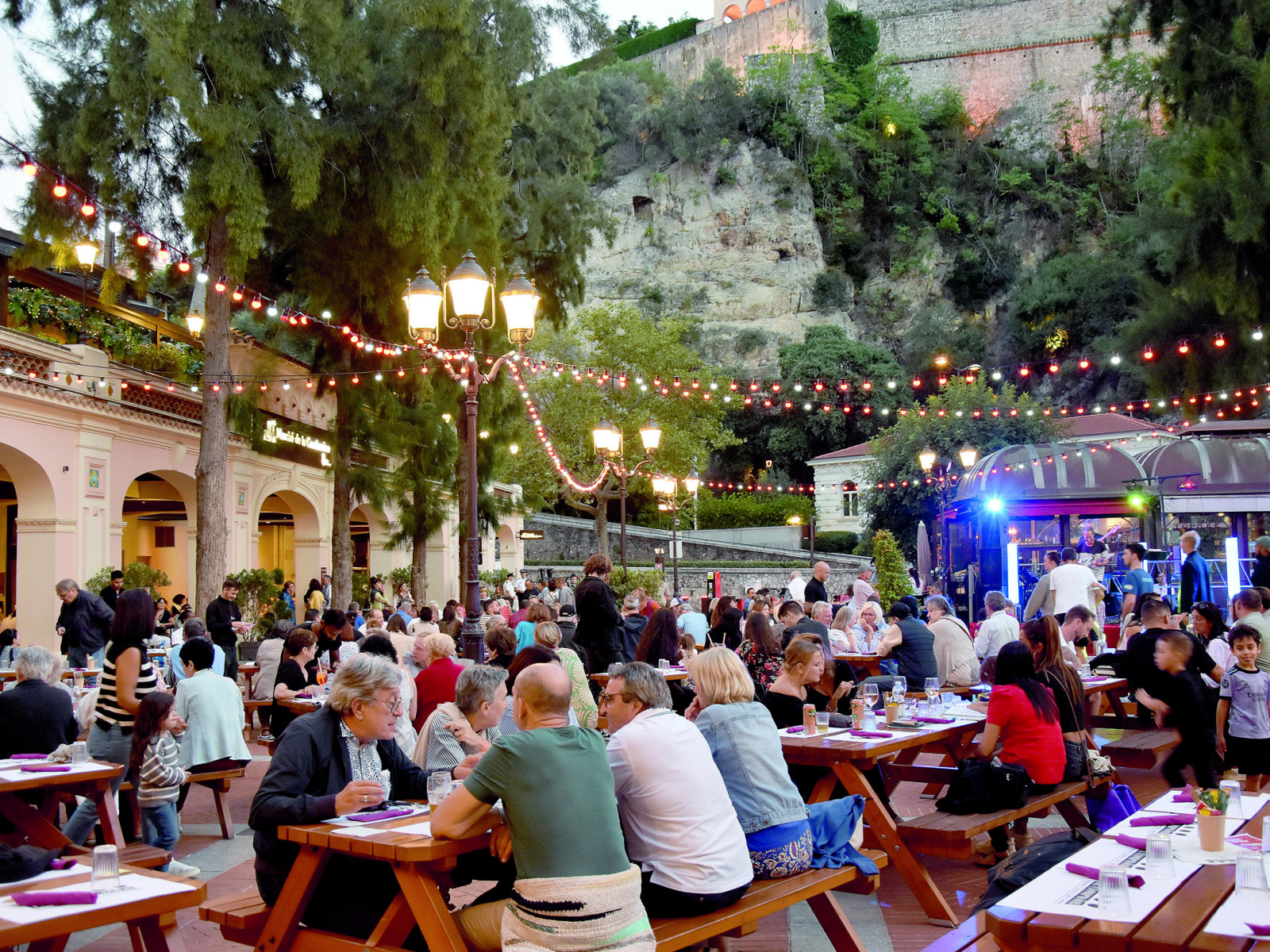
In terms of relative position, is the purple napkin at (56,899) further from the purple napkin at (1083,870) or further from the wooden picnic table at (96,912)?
the purple napkin at (1083,870)

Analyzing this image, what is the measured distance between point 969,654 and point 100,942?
7.00 meters

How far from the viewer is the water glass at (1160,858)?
3.36 m

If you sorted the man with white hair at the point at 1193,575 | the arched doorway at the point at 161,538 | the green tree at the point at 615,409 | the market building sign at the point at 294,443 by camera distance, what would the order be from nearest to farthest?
the man with white hair at the point at 1193,575 → the market building sign at the point at 294,443 → the arched doorway at the point at 161,538 → the green tree at the point at 615,409

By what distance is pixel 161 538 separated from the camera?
2550cm

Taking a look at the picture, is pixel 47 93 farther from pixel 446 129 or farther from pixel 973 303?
pixel 973 303

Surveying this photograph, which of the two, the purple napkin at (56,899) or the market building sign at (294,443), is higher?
the market building sign at (294,443)

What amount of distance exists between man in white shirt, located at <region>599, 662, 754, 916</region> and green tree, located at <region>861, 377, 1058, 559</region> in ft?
105

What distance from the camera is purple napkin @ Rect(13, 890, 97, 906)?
321cm

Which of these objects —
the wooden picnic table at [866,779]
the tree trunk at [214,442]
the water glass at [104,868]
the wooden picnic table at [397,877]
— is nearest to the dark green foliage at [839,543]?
the tree trunk at [214,442]

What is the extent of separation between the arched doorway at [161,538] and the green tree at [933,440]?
22336 mm

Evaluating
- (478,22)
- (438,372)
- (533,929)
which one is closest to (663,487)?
(438,372)

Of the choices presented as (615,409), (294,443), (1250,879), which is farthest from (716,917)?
(615,409)

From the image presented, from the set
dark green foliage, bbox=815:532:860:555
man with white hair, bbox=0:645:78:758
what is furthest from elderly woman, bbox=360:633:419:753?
dark green foliage, bbox=815:532:860:555

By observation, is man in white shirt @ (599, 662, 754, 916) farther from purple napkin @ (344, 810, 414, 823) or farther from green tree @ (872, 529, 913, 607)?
green tree @ (872, 529, 913, 607)
